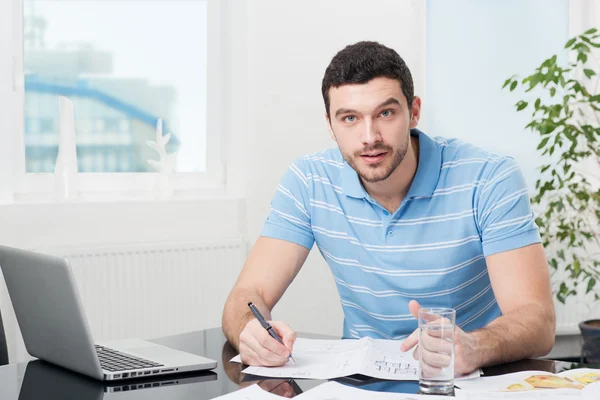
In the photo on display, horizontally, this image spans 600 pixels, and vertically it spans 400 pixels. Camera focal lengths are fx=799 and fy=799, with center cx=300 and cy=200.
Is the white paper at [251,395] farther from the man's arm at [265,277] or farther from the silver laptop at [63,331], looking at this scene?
the man's arm at [265,277]

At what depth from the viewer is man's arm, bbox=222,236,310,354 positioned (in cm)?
178

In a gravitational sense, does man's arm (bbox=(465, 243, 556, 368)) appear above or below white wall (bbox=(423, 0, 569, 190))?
below

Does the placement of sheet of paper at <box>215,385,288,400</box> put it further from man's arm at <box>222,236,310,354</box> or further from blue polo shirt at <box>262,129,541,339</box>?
blue polo shirt at <box>262,129,541,339</box>

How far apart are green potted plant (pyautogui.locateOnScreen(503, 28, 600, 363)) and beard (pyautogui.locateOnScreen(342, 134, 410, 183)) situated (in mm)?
1423

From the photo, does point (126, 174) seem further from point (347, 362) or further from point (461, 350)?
point (461, 350)

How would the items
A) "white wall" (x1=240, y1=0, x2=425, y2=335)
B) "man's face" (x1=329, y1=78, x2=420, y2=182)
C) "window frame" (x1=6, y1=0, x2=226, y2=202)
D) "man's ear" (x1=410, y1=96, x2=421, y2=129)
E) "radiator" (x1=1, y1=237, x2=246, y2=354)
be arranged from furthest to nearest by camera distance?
"white wall" (x1=240, y1=0, x2=425, y2=335) < "window frame" (x1=6, y1=0, x2=226, y2=202) < "radiator" (x1=1, y1=237, x2=246, y2=354) < "man's ear" (x1=410, y1=96, x2=421, y2=129) < "man's face" (x1=329, y1=78, x2=420, y2=182)

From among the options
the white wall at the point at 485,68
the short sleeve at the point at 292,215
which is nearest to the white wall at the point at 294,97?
the white wall at the point at 485,68

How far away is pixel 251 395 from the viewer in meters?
1.25

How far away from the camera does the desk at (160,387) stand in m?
1.28

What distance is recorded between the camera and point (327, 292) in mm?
3703

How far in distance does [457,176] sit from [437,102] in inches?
87.8

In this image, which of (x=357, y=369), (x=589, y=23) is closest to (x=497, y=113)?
(x=589, y=23)

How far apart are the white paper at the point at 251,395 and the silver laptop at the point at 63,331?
173mm

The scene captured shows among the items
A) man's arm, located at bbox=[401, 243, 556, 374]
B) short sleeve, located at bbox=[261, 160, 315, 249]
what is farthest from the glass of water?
short sleeve, located at bbox=[261, 160, 315, 249]
